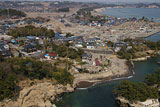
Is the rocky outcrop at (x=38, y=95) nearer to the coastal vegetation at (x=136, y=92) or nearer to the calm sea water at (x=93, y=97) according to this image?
the calm sea water at (x=93, y=97)

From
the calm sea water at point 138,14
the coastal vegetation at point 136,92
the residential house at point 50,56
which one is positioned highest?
the calm sea water at point 138,14

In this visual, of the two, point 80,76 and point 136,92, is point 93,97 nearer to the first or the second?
point 80,76

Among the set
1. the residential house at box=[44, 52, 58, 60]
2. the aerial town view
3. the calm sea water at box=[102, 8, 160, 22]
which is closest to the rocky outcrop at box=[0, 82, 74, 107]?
the aerial town view

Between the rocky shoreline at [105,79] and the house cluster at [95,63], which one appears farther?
the house cluster at [95,63]

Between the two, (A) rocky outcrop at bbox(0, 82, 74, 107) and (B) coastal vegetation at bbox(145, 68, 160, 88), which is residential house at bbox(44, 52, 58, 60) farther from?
(B) coastal vegetation at bbox(145, 68, 160, 88)

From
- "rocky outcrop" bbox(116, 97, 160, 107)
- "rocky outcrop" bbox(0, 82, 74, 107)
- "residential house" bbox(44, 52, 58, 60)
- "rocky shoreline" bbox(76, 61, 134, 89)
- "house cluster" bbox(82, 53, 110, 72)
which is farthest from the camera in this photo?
"residential house" bbox(44, 52, 58, 60)

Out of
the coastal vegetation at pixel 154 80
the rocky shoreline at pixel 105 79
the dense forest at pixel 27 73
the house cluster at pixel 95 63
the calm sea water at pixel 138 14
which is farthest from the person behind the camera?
the calm sea water at pixel 138 14

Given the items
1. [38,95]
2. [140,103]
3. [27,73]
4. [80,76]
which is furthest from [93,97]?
[27,73]

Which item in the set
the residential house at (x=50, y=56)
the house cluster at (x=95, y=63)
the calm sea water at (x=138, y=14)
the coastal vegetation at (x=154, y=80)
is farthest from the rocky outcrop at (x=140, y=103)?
the calm sea water at (x=138, y=14)

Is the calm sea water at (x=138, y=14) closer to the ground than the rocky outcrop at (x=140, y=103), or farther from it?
farther from it
